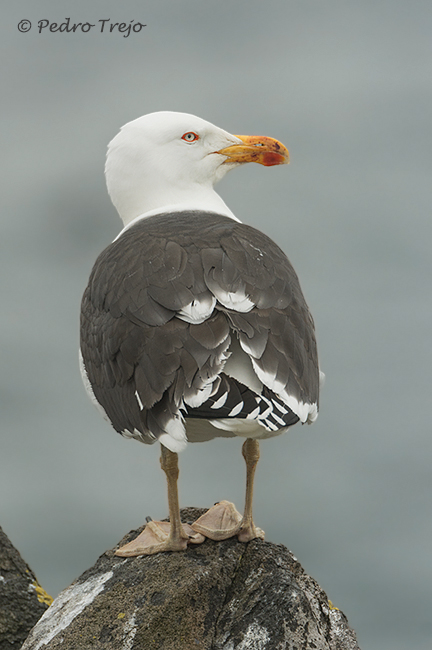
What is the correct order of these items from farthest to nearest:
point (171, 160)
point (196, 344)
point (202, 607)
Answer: point (171, 160) < point (202, 607) < point (196, 344)

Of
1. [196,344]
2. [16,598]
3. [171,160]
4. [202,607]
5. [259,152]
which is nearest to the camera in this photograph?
[196,344]

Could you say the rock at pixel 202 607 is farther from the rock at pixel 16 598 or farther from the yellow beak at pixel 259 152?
the yellow beak at pixel 259 152

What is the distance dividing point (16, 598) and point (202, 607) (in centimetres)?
200

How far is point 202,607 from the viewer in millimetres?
6035

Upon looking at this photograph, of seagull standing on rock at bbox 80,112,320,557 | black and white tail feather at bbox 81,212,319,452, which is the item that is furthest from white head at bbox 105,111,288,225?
black and white tail feather at bbox 81,212,319,452

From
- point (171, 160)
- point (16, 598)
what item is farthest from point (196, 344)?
point (171, 160)

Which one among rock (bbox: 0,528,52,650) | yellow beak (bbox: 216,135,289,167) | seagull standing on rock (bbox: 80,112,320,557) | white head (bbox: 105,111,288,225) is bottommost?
rock (bbox: 0,528,52,650)

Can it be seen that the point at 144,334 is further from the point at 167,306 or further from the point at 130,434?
the point at 130,434

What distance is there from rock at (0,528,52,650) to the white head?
3215 millimetres

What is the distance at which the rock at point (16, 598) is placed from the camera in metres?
7.18

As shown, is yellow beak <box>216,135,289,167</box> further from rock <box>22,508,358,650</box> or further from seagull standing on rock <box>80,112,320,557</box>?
rock <box>22,508,358,650</box>

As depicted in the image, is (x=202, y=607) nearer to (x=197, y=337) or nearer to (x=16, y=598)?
(x=197, y=337)

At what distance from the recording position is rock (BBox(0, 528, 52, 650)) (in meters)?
7.18

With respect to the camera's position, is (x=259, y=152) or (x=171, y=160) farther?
(x=259, y=152)
